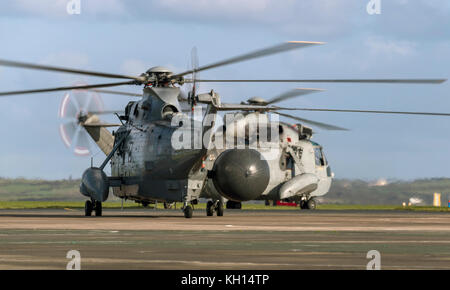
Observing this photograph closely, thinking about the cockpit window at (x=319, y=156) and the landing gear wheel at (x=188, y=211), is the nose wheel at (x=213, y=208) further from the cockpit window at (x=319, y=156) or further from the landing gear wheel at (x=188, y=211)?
the cockpit window at (x=319, y=156)

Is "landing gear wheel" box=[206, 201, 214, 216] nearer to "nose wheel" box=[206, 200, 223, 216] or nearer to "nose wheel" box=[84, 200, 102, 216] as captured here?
"nose wheel" box=[206, 200, 223, 216]

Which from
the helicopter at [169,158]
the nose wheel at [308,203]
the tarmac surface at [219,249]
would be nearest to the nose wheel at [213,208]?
the helicopter at [169,158]

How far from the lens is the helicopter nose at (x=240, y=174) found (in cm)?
4771

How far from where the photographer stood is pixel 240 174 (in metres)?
48.0

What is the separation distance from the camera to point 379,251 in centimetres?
2020

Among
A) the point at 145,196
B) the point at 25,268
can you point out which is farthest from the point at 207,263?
the point at 145,196

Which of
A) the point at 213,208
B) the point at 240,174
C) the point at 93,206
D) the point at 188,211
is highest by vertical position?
the point at 240,174

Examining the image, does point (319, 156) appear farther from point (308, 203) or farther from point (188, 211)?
point (188, 211)

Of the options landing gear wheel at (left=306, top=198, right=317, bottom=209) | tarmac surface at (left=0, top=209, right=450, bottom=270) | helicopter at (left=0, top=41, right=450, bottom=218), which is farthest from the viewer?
landing gear wheel at (left=306, top=198, right=317, bottom=209)

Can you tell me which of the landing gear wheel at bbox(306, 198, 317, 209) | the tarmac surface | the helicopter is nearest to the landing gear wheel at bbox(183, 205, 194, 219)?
the helicopter

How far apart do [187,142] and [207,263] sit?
25.9 meters

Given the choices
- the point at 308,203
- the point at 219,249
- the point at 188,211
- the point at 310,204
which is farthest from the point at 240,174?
the point at 219,249

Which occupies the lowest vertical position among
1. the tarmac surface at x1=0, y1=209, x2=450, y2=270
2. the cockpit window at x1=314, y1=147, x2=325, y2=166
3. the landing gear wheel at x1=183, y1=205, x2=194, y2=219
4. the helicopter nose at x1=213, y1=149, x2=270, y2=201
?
the tarmac surface at x1=0, y1=209, x2=450, y2=270

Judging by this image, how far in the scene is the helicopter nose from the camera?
4771 cm
